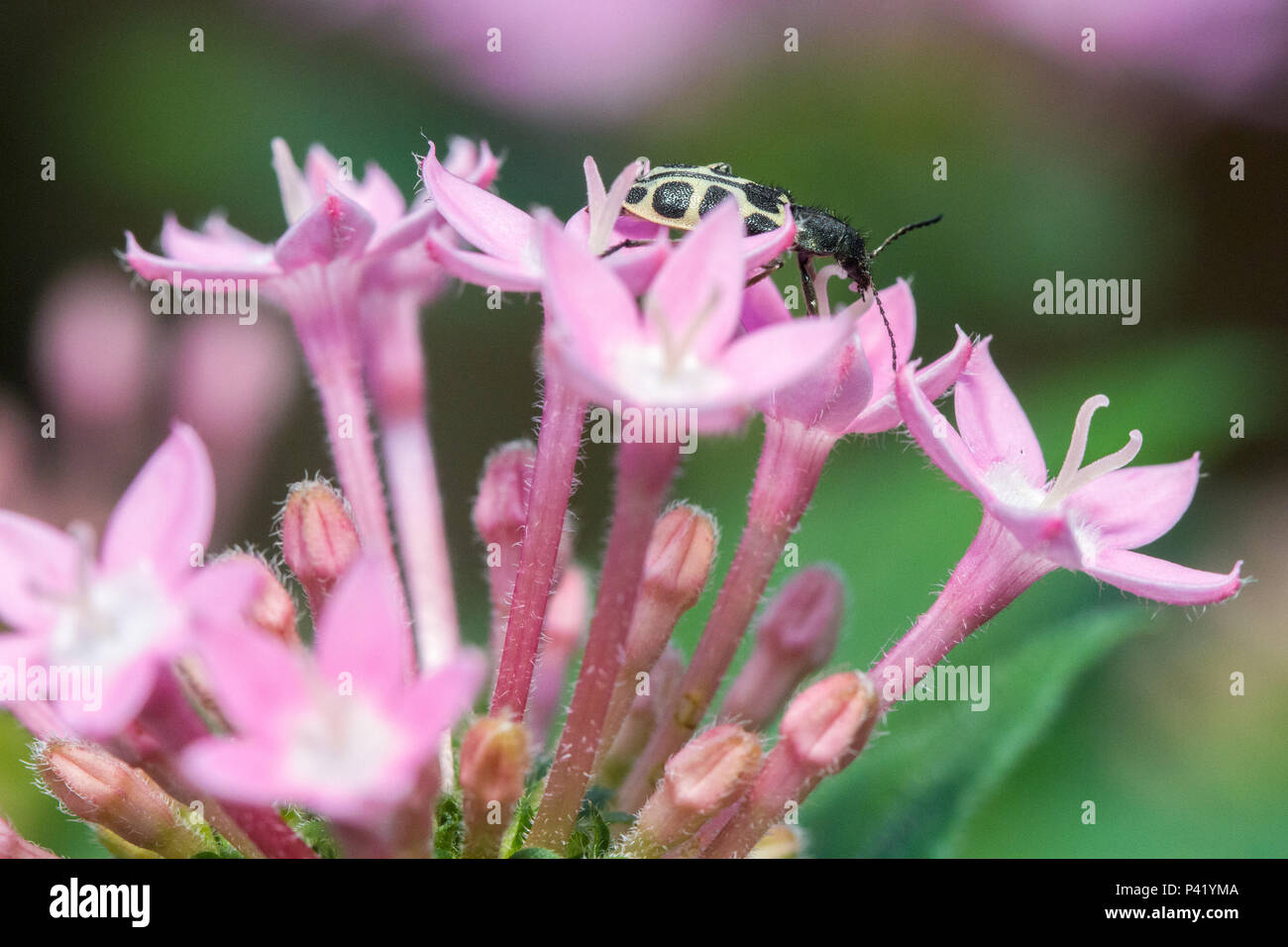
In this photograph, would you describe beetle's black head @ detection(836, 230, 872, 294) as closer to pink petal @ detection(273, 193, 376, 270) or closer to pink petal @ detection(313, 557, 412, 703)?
pink petal @ detection(273, 193, 376, 270)

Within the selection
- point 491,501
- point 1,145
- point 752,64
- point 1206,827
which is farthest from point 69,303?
point 1206,827

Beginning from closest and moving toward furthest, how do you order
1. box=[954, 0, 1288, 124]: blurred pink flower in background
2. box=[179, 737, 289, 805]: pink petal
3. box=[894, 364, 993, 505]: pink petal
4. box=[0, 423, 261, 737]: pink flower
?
box=[179, 737, 289, 805]: pink petal
box=[0, 423, 261, 737]: pink flower
box=[894, 364, 993, 505]: pink petal
box=[954, 0, 1288, 124]: blurred pink flower in background

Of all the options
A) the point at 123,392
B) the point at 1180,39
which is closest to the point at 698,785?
the point at 123,392

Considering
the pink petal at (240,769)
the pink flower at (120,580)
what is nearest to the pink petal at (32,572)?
the pink flower at (120,580)

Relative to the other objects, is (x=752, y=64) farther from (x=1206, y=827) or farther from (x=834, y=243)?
(x=1206, y=827)

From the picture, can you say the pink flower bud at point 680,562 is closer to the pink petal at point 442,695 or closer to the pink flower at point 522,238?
the pink flower at point 522,238

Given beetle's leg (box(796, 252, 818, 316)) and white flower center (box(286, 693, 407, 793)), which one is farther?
beetle's leg (box(796, 252, 818, 316))

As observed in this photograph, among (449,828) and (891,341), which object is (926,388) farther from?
(449,828)

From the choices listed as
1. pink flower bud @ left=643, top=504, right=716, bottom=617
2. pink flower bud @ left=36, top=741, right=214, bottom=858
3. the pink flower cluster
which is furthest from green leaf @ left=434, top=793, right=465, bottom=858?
pink flower bud @ left=643, top=504, right=716, bottom=617
